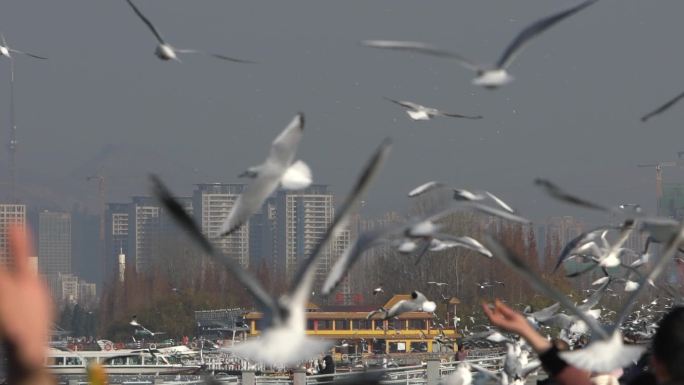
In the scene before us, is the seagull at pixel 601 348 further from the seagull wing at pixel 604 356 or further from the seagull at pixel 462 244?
the seagull at pixel 462 244

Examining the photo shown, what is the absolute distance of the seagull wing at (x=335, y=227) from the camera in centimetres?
384

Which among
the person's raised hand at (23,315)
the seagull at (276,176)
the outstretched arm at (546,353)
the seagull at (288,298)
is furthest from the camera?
the seagull at (276,176)

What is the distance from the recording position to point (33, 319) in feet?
8.08

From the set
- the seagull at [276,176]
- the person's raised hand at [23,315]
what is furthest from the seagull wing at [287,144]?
the person's raised hand at [23,315]

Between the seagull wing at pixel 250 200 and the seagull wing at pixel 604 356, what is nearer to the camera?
the seagull wing at pixel 604 356

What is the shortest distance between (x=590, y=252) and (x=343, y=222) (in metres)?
12.1

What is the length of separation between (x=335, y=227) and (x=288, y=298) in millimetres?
234

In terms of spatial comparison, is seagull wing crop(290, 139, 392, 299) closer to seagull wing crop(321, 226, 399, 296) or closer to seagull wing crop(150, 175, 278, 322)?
seagull wing crop(150, 175, 278, 322)

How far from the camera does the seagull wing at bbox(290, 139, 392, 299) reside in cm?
384

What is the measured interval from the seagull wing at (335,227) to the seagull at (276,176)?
13.1 feet

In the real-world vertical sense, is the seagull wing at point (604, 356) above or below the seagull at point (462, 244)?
below

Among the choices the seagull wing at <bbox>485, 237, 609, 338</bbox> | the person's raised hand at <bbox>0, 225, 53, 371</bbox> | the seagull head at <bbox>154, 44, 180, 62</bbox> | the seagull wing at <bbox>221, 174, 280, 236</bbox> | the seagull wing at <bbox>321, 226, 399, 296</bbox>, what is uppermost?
the seagull head at <bbox>154, 44, 180, 62</bbox>

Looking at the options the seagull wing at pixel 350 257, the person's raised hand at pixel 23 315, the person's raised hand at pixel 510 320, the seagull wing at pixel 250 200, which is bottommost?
the person's raised hand at pixel 23 315

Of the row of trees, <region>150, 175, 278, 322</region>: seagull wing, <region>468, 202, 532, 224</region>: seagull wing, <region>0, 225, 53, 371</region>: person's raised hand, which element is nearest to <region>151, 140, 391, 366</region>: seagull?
<region>150, 175, 278, 322</region>: seagull wing
